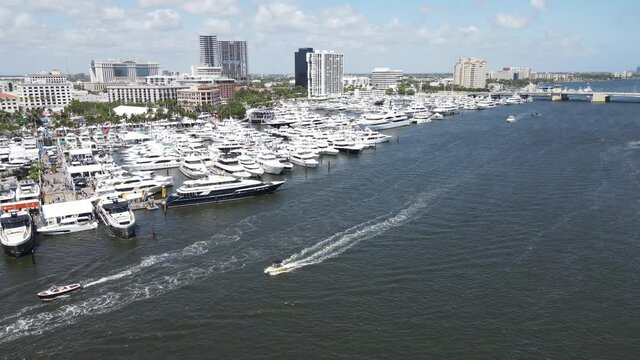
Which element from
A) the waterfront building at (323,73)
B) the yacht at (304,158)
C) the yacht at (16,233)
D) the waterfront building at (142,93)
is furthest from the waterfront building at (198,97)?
the yacht at (16,233)

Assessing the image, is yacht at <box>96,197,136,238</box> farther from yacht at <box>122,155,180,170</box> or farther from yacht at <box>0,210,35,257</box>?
yacht at <box>122,155,180,170</box>

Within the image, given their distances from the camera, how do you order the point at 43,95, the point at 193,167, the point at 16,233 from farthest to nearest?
the point at 43,95 → the point at 193,167 → the point at 16,233

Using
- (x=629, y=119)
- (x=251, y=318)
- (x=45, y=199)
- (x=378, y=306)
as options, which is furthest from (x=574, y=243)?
(x=629, y=119)

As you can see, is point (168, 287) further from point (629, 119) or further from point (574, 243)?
point (629, 119)

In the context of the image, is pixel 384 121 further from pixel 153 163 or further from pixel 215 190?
pixel 215 190

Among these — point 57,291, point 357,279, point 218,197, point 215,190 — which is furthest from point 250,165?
point 57,291

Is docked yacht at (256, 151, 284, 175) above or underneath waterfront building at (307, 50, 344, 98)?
underneath

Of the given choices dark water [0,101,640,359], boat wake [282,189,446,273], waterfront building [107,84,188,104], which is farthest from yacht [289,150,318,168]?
waterfront building [107,84,188,104]
